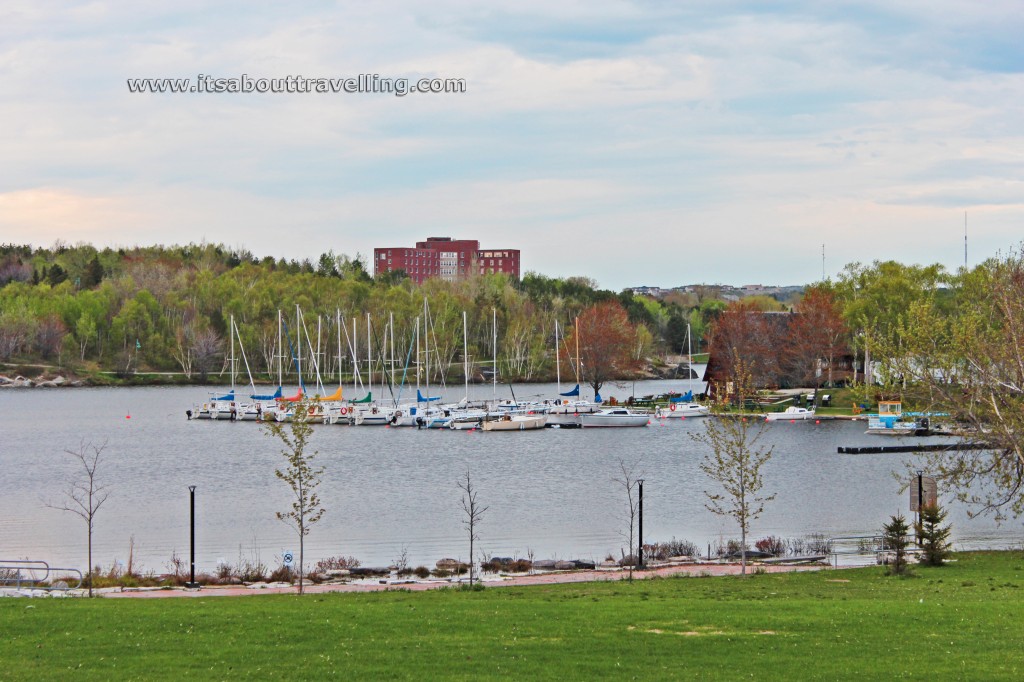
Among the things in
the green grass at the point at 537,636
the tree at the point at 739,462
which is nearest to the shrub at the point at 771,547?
the tree at the point at 739,462

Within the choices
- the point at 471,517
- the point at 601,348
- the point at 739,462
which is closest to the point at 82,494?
the point at 471,517

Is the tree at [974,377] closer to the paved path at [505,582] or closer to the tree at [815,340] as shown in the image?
the paved path at [505,582]

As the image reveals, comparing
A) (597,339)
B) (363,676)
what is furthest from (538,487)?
(597,339)

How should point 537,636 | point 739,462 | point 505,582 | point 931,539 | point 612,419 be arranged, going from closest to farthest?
point 537,636 < point 931,539 < point 505,582 < point 739,462 < point 612,419

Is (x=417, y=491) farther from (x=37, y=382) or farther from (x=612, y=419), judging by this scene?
(x=37, y=382)

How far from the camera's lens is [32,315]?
148m

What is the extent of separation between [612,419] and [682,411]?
9.53 m

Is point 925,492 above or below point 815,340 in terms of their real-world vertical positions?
below

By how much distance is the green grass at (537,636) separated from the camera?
52.6 ft

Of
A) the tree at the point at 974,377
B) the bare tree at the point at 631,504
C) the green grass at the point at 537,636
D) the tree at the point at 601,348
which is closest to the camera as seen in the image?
the green grass at the point at 537,636

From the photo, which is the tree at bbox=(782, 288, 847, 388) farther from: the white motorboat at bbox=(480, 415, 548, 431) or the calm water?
the white motorboat at bbox=(480, 415, 548, 431)

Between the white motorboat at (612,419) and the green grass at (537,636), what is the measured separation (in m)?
61.5

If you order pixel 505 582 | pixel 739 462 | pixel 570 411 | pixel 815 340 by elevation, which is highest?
pixel 815 340

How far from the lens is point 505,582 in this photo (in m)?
27.5
